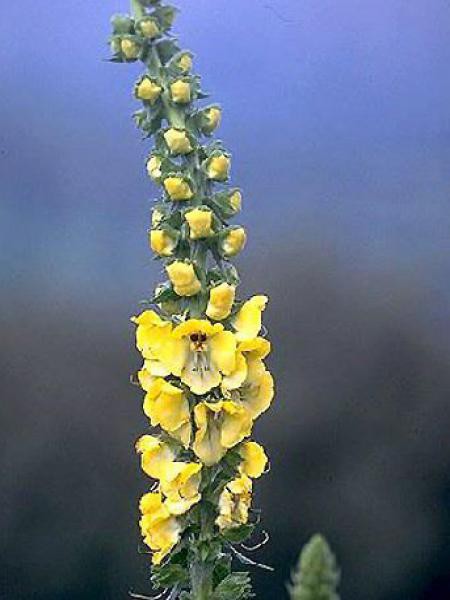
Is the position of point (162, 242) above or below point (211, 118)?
below

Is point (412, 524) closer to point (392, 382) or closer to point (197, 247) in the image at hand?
point (392, 382)

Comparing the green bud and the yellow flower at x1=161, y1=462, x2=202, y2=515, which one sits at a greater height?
the green bud

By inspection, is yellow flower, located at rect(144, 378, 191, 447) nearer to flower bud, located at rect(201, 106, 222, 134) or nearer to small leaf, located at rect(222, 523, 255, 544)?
small leaf, located at rect(222, 523, 255, 544)

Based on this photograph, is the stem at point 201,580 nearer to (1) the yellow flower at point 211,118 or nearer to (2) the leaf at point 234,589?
(2) the leaf at point 234,589

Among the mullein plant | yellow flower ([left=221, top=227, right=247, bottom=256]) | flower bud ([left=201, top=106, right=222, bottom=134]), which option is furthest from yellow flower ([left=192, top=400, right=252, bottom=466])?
flower bud ([left=201, top=106, right=222, bottom=134])

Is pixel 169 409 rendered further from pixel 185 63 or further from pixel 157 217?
pixel 185 63

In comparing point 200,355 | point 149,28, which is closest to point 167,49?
point 149,28

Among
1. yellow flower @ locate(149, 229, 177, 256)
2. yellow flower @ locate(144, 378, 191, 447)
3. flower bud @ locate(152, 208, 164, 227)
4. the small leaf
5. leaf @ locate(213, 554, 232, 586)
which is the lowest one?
leaf @ locate(213, 554, 232, 586)
